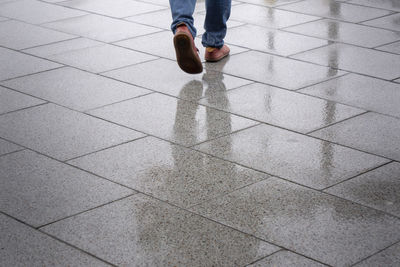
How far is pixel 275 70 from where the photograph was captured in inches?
243

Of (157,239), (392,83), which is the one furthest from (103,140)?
(392,83)

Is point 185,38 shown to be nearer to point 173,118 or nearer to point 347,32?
point 173,118

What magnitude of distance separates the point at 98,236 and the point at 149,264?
0.38 m

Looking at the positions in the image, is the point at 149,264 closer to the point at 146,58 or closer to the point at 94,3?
the point at 146,58

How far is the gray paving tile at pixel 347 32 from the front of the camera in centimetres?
703

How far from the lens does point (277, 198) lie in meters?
3.93

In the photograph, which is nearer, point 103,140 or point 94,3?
point 103,140

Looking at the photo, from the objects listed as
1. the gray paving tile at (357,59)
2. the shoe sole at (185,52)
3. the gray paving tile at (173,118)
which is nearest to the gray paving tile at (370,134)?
the gray paving tile at (173,118)

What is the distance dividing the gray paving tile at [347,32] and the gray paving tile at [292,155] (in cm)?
Answer: 250

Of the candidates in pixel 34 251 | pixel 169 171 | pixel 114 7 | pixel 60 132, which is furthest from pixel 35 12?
pixel 34 251

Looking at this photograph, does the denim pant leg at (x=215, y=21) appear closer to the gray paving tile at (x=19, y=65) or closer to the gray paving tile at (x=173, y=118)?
the gray paving tile at (x=173, y=118)

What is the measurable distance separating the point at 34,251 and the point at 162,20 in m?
4.86

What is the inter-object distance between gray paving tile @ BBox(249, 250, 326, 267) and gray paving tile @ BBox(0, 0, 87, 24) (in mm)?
5368

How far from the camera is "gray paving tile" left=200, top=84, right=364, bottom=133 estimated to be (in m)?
5.04
